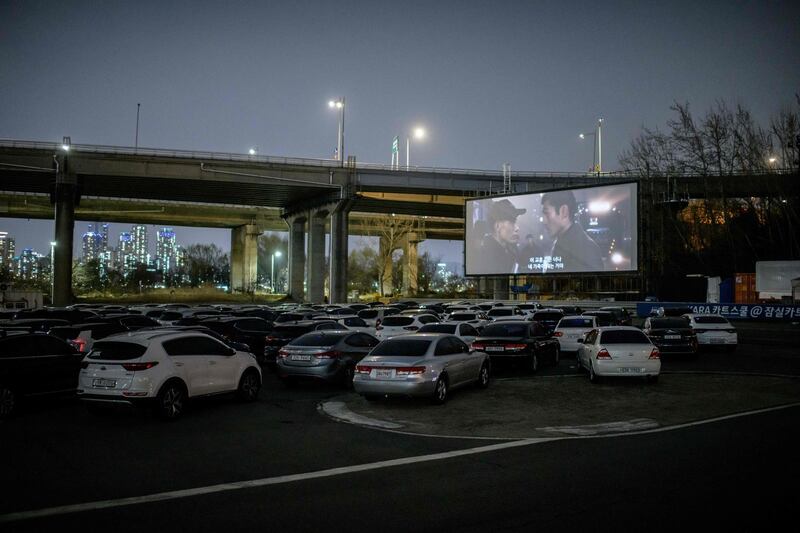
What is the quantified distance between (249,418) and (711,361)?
16.6m

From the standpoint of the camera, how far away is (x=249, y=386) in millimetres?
13789

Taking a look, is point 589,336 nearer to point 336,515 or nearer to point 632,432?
point 632,432

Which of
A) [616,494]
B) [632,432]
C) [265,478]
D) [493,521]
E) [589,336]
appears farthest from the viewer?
[589,336]

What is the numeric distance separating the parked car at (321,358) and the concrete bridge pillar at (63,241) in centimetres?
4788

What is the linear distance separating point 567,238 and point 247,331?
107 ft

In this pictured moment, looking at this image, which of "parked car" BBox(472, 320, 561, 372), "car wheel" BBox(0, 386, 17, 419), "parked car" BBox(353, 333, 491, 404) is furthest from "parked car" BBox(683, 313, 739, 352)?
"car wheel" BBox(0, 386, 17, 419)

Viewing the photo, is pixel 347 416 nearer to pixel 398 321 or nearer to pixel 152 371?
pixel 152 371

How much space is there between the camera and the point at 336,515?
6375mm

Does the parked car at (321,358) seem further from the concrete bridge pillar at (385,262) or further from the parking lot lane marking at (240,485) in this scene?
the concrete bridge pillar at (385,262)

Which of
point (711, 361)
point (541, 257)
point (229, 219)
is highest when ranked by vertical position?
point (229, 219)

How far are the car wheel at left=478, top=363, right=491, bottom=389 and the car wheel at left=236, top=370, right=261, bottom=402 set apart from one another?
205 inches

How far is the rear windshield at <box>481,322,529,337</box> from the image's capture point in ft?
62.2

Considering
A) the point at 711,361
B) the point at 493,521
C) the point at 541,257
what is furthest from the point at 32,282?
the point at 493,521

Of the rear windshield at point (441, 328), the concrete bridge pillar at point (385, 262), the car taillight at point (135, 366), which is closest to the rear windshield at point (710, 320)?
the rear windshield at point (441, 328)
